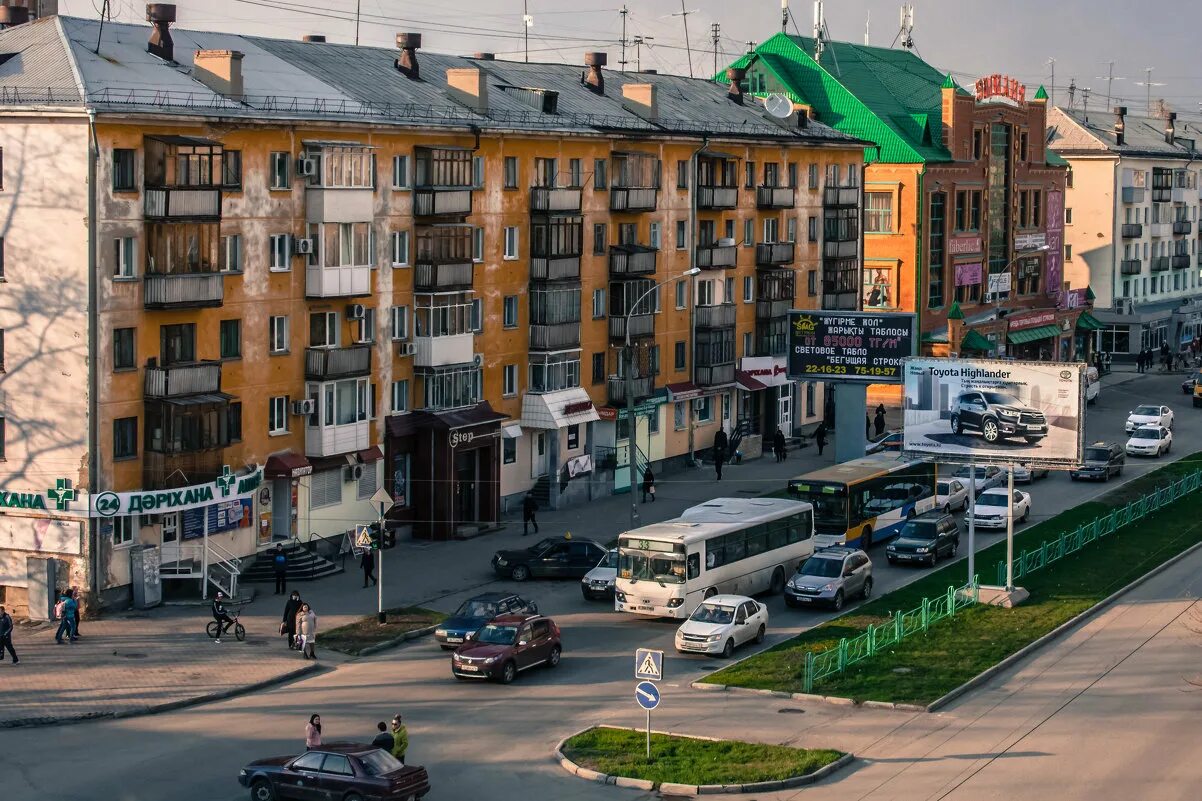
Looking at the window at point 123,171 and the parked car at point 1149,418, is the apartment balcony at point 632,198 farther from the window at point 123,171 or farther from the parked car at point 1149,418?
the parked car at point 1149,418

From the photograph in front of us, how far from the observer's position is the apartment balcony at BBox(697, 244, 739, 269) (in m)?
78.2

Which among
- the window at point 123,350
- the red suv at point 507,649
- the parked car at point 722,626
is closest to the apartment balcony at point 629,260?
the window at point 123,350

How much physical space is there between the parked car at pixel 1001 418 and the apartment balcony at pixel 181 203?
901 inches

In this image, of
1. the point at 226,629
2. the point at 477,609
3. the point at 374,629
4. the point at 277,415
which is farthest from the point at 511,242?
the point at 226,629

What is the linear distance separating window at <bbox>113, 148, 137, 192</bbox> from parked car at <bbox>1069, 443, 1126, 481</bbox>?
42.5 metres

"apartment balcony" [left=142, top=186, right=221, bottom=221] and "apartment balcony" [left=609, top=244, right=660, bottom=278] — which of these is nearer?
"apartment balcony" [left=142, top=186, right=221, bottom=221]

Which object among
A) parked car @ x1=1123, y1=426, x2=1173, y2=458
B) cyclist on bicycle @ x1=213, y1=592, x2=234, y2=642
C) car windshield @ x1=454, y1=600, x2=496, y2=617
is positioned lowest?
cyclist on bicycle @ x1=213, y1=592, x2=234, y2=642

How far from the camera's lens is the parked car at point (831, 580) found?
51875mm

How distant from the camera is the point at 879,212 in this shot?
333ft

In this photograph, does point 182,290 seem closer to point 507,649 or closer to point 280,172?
point 280,172

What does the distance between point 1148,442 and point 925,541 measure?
28.1 metres

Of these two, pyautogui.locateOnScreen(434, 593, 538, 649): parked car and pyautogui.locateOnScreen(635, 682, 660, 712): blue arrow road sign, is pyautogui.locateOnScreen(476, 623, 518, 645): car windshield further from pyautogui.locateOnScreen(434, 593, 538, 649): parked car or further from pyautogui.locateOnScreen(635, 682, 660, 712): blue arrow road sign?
pyautogui.locateOnScreen(635, 682, 660, 712): blue arrow road sign

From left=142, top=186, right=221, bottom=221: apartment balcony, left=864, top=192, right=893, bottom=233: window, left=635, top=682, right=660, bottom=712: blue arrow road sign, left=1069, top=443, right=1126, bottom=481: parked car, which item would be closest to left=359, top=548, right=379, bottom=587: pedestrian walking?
left=142, top=186, right=221, bottom=221: apartment balcony

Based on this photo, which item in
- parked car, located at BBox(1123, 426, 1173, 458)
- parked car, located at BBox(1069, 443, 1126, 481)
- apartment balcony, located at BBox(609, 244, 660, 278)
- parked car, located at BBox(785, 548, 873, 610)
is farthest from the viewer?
parked car, located at BBox(1123, 426, 1173, 458)
